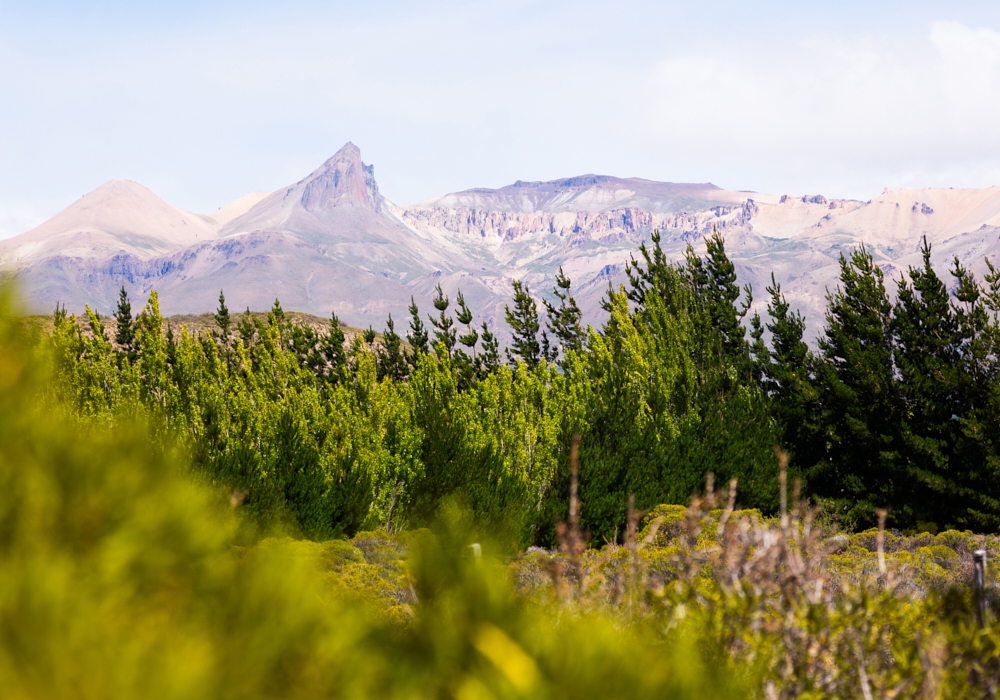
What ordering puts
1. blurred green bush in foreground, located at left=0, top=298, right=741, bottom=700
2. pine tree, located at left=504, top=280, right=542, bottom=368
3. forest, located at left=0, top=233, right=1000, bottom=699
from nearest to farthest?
blurred green bush in foreground, located at left=0, top=298, right=741, bottom=700
forest, located at left=0, top=233, right=1000, bottom=699
pine tree, located at left=504, top=280, right=542, bottom=368

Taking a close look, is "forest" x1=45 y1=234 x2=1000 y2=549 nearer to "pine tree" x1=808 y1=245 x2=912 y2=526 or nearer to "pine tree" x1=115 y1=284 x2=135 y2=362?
"pine tree" x1=808 y1=245 x2=912 y2=526

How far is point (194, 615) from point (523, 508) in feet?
74.6

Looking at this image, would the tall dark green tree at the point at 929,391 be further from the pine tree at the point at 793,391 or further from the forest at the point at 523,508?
the pine tree at the point at 793,391

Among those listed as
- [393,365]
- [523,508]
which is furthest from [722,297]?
[523,508]

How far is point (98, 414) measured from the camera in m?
23.0

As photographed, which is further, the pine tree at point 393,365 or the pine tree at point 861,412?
the pine tree at point 393,365

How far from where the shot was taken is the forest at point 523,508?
217 cm

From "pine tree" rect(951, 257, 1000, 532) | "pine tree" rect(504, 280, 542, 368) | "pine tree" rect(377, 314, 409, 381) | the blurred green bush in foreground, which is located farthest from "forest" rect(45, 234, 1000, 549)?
the blurred green bush in foreground

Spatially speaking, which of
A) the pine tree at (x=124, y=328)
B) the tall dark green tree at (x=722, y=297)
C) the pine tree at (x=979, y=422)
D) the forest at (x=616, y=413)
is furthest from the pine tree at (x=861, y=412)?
the pine tree at (x=124, y=328)

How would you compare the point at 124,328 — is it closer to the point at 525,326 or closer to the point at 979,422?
the point at 525,326

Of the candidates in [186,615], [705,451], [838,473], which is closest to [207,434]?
[705,451]

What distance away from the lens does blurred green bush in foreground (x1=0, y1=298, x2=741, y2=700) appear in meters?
1.83

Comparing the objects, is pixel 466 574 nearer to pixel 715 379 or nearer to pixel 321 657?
pixel 321 657

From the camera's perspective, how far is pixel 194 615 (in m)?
2.28
